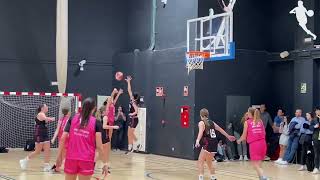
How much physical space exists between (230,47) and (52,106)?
30.1 ft

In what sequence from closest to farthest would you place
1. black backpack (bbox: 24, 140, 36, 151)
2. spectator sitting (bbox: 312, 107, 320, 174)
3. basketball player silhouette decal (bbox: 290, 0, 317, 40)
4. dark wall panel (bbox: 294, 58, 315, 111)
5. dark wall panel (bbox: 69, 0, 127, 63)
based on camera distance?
spectator sitting (bbox: 312, 107, 320, 174) < basketball player silhouette decal (bbox: 290, 0, 317, 40) < dark wall panel (bbox: 294, 58, 315, 111) < black backpack (bbox: 24, 140, 36, 151) < dark wall panel (bbox: 69, 0, 127, 63)

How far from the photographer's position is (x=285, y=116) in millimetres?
19797

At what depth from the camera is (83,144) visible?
24.3 feet

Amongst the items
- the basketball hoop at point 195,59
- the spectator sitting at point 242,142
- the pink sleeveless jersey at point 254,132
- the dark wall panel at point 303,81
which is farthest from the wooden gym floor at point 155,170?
the basketball hoop at point 195,59

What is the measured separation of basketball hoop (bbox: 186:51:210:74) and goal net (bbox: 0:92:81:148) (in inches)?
206

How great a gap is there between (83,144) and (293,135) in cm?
1186

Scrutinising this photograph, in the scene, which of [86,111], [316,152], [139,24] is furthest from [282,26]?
[86,111]

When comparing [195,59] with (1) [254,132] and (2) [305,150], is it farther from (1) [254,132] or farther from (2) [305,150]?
(1) [254,132]

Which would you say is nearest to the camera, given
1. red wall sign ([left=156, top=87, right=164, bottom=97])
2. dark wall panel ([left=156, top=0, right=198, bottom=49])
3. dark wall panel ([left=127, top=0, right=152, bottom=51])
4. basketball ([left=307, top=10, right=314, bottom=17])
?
basketball ([left=307, top=10, right=314, bottom=17])

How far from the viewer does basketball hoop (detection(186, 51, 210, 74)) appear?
705 inches

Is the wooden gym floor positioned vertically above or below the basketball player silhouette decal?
below

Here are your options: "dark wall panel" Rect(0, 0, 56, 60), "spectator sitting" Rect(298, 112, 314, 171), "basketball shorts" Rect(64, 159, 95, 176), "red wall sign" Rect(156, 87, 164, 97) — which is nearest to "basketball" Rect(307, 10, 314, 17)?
"spectator sitting" Rect(298, 112, 314, 171)

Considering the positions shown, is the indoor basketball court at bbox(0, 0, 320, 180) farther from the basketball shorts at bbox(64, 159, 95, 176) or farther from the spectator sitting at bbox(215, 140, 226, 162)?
the basketball shorts at bbox(64, 159, 95, 176)

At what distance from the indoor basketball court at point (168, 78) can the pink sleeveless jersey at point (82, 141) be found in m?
6.64
